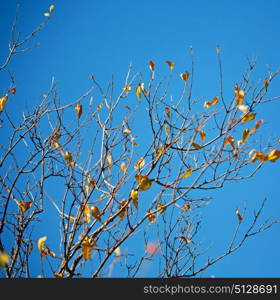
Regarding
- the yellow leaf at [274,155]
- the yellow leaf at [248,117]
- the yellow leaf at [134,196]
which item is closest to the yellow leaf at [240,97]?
the yellow leaf at [248,117]

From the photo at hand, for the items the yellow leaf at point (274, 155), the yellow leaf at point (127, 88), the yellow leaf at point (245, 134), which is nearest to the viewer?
the yellow leaf at point (274, 155)

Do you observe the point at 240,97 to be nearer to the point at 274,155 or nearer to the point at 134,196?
the point at 274,155

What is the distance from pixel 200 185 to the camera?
2344 mm

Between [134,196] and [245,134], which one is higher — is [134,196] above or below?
below

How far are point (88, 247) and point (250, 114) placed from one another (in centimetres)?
147

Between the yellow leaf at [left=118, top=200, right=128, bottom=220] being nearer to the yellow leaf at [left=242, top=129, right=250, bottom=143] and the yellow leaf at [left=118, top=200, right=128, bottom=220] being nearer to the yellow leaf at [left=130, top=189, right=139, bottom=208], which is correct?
the yellow leaf at [left=130, top=189, right=139, bottom=208]

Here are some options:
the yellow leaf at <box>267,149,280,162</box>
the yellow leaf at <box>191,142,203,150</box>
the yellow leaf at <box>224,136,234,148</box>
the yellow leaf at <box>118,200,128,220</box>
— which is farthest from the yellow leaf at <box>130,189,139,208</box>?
the yellow leaf at <box>267,149,280,162</box>

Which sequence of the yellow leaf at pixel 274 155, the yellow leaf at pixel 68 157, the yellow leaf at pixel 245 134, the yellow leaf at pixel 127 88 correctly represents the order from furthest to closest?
the yellow leaf at pixel 127 88 < the yellow leaf at pixel 68 157 < the yellow leaf at pixel 245 134 < the yellow leaf at pixel 274 155

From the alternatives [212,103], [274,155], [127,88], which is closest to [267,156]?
[274,155]

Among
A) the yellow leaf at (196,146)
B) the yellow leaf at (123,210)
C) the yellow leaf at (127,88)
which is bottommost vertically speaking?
the yellow leaf at (123,210)

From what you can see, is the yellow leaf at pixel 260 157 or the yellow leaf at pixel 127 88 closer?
the yellow leaf at pixel 260 157

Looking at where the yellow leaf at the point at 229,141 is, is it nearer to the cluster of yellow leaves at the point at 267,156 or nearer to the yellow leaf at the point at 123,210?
the cluster of yellow leaves at the point at 267,156
